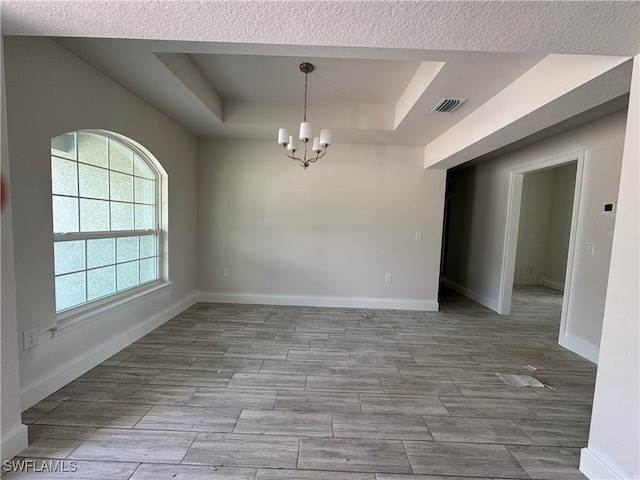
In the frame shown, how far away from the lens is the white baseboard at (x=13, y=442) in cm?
134

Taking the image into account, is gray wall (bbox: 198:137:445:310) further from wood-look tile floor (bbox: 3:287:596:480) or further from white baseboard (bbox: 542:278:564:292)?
white baseboard (bbox: 542:278:564:292)

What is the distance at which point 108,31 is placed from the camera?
1.23 m

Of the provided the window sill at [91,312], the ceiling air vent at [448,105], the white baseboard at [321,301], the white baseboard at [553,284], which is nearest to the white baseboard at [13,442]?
the window sill at [91,312]

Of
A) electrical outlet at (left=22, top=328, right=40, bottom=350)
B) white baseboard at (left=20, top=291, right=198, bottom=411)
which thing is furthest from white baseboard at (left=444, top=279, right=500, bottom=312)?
electrical outlet at (left=22, top=328, right=40, bottom=350)

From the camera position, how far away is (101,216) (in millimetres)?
2377

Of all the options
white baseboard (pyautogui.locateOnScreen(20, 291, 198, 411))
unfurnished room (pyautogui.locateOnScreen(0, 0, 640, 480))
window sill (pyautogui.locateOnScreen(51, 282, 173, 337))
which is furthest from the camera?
window sill (pyautogui.locateOnScreen(51, 282, 173, 337))

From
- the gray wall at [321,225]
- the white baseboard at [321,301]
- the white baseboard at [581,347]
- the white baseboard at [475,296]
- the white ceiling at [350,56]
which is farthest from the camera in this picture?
the white baseboard at [475,296]

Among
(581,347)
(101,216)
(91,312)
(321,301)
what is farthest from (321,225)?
(581,347)

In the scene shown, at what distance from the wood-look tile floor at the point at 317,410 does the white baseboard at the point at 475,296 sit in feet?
3.35

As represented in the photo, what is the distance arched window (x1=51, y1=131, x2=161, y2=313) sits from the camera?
6.59ft

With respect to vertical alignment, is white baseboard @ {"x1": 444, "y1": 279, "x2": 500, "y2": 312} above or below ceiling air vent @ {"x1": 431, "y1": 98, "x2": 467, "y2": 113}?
below

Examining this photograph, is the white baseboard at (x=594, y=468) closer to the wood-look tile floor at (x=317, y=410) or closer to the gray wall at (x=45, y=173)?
the wood-look tile floor at (x=317, y=410)

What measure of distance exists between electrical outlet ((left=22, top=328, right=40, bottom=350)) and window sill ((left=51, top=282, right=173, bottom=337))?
0.12 metres

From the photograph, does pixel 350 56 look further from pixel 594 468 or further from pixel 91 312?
pixel 91 312
